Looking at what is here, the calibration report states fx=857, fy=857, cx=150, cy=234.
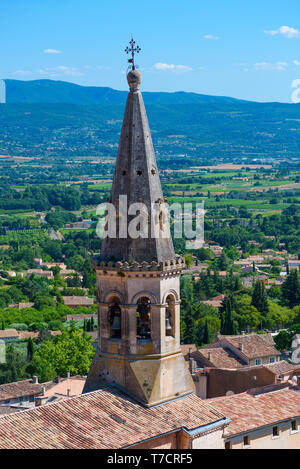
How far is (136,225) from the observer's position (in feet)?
60.3

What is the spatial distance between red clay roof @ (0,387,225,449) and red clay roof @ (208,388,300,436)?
2.49m

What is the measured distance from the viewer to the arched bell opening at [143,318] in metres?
18.8

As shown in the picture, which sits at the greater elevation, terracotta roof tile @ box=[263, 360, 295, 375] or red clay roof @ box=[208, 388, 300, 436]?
red clay roof @ box=[208, 388, 300, 436]

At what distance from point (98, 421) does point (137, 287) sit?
2.94m

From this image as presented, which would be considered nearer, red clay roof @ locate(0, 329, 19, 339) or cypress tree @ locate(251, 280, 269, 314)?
red clay roof @ locate(0, 329, 19, 339)

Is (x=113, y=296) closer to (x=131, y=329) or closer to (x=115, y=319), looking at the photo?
(x=115, y=319)

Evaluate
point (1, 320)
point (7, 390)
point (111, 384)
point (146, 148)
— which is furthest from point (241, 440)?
point (1, 320)

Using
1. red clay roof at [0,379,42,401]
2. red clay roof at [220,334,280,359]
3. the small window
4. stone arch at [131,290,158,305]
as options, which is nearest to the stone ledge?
stone arch at [131,290,158,305]

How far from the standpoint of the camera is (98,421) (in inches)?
672

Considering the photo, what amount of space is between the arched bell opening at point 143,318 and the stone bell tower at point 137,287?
3.3 inches

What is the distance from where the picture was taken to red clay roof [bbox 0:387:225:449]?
52.5ft

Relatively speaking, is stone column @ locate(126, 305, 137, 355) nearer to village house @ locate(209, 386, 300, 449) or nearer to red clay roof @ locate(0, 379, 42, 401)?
village house @ locate(209, 386, 300, 449)

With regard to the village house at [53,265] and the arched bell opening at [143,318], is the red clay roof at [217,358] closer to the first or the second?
the arched bell opening at [143,318]
